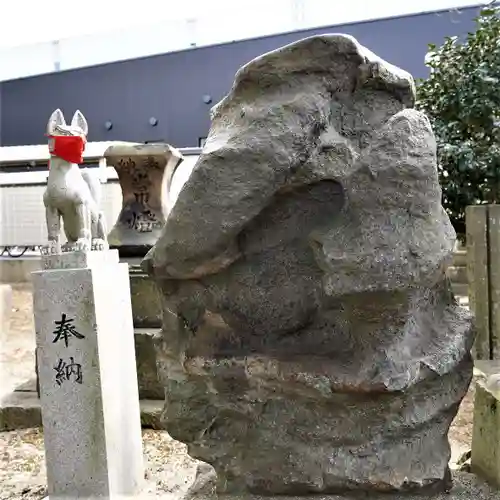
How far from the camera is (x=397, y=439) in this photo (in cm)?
144

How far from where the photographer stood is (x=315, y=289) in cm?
146

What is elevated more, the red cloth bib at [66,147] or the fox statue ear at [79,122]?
the fox statue ear at [79,122]

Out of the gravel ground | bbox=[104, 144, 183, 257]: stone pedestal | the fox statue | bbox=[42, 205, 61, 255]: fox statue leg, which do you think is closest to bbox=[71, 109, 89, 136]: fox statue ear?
the fox statue

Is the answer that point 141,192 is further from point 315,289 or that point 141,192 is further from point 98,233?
point 315,289

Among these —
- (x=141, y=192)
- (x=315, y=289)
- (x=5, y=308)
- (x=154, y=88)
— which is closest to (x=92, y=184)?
(x=141, y=192)

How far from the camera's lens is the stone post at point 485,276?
3652 mm

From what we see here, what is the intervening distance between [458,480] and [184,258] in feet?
2.91

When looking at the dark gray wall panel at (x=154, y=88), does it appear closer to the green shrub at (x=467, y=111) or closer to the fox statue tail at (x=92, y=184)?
the green shrub at (x=467, y=111)

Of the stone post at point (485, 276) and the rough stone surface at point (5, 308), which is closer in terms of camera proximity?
the stone post at point (485, 276)

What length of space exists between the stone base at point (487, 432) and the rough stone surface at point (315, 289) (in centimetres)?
15

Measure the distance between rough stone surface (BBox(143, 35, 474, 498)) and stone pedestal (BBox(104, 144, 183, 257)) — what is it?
2.81 metres

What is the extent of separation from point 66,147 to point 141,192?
189cm

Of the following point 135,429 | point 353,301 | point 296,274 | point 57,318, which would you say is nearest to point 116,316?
point 57,318

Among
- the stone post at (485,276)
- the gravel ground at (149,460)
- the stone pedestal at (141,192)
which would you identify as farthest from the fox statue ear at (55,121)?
the stone post at (485,276)
